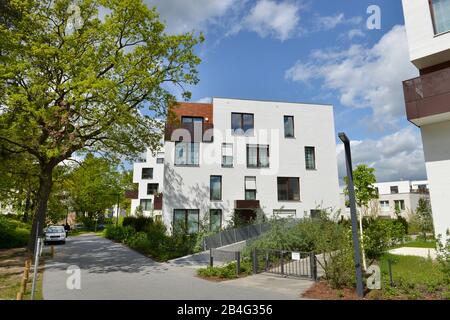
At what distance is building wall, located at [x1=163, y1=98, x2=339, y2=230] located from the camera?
2458 centimetres

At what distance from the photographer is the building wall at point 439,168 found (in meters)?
11.5

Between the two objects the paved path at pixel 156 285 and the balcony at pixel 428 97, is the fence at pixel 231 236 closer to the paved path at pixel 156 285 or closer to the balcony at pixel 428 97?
the paved path at pixel 156 285

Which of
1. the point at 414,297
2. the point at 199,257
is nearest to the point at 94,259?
the point at 199,257

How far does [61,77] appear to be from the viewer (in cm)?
1489

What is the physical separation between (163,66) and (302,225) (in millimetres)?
10898

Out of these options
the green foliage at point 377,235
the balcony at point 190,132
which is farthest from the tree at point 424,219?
the balcony at point 190,132

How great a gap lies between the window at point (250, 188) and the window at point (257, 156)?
3.84ft

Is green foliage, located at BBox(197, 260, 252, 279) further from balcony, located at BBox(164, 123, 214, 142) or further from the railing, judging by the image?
balcony, located at BBox(164, 123, 214, 142)

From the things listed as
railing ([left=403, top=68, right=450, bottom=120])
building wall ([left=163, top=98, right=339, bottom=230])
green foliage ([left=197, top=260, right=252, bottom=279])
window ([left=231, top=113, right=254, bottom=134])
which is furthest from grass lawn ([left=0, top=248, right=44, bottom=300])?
window ([left=231, top=113, right=254, bottom=134])

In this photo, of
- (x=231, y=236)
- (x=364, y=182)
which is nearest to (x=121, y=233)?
(x=231, y=236)

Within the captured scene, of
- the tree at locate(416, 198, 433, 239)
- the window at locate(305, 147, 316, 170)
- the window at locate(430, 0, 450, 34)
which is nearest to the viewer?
the window at locate(430, 0, 450, 34)

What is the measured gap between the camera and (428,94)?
1149 cm

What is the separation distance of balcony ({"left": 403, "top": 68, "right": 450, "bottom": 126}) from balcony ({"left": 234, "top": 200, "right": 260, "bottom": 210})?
14705 millimetres

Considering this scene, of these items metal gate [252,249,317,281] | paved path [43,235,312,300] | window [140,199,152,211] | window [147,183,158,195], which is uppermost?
window [147,183,158,195]
